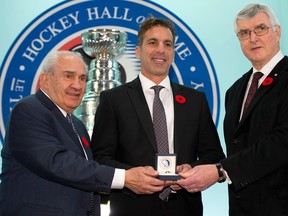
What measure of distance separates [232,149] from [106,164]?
622mm

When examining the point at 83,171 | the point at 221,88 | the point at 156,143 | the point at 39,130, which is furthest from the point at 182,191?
the point at 221,88

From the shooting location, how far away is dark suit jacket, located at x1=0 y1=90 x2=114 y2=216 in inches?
84.5

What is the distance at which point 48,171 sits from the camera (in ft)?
7.03

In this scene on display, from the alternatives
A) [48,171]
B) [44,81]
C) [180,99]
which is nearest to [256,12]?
[180,99]

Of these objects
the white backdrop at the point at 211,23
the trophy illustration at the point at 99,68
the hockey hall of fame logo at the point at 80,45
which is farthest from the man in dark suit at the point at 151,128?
the white backdrop at the point at 211,23

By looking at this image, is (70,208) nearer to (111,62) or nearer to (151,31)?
(151,31)

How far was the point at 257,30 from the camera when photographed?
2.49m

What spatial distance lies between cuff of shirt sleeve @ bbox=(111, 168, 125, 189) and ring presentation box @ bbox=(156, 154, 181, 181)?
0.17 m

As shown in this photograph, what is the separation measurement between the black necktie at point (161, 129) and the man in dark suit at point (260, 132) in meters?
0.19

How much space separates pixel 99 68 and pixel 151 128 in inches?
40.6

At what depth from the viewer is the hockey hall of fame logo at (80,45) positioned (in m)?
4.02

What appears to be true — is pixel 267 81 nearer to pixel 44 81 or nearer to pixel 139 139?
pixel 139 139

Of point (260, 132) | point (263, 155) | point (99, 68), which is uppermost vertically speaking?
point (99, 68)

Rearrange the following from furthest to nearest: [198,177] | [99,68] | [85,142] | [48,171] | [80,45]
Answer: [80,45]
[99,68]
[85,142]
[198,177]
[48,171]
